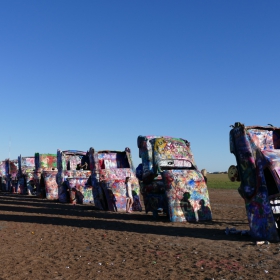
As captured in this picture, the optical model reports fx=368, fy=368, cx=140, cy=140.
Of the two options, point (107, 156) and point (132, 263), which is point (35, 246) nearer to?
point (132, 263)

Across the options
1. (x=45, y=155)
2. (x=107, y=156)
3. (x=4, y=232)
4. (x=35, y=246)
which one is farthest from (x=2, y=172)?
(x=35, y=246)

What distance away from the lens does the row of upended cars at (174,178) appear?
6988 mm

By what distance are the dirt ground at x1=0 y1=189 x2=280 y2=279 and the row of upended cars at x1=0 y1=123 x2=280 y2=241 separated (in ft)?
1.84

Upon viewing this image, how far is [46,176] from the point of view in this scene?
20422 mm

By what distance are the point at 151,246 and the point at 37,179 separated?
1690 cm

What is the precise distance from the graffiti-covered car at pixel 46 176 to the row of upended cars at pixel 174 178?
0.18 ft

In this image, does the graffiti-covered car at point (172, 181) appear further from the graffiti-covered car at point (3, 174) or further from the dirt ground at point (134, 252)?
the graffiti-covered car at point (3, 174)

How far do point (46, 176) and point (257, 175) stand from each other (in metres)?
15.4

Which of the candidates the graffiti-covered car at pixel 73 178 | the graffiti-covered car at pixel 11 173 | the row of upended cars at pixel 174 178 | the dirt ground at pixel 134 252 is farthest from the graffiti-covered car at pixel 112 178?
the graffiti-covered car at pixel 11 173

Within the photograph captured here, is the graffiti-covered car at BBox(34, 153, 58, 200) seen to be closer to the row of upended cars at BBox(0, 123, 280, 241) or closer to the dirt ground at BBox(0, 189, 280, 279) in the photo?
the row of upended cars at BBox(0, 123, 280, 241)

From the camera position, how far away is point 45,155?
23.2m

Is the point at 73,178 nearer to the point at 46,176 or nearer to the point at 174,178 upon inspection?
the point at 46,176

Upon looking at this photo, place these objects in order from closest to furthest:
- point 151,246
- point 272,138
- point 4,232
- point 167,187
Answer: point 151,246
point 272,138
point 4,232
point 167,187

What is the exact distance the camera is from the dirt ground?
5.00 m
